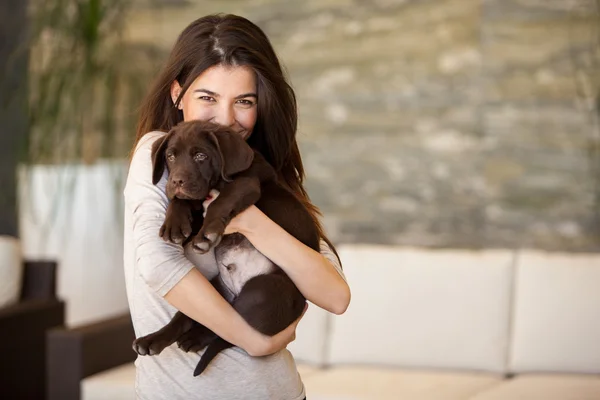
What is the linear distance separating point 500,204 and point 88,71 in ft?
7.28

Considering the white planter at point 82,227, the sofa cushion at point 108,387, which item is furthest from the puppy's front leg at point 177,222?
the white planter at point 82,227

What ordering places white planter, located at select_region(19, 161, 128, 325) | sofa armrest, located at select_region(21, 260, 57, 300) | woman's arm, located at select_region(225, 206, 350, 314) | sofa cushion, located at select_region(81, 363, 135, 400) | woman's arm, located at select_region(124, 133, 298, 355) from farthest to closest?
white planter, located at select_region(19, 161, 128, 325), sofa armrest, located at select_region(21, 260, 57, 300), sofa cushion, located at select_region(81, 363, 135, 400), woman's arm, located at select_region(225, 206, 350, 314), woman's arm, located at select_region(124, 133, 298, 355)

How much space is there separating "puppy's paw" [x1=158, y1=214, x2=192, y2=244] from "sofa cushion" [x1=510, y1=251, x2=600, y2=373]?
2.18 metres

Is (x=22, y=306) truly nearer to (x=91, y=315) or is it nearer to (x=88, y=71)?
(x=91, y=315)

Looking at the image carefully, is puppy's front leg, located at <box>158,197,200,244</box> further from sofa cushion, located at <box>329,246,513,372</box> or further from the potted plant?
the potted plant

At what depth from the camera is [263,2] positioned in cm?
481

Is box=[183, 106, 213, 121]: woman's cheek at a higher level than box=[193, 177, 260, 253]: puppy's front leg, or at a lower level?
higher

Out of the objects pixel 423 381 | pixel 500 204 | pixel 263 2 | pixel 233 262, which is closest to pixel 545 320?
pixel 423 381

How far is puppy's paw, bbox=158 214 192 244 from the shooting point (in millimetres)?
1570

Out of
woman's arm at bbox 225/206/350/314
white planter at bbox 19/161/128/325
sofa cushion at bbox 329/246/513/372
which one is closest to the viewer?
woman's arm at bbox 225/206/350/314

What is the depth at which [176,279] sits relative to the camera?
1.54 m

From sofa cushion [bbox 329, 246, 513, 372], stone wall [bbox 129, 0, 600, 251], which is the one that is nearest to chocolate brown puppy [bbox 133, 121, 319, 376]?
sofa cushion [bbox 329, 246, 513, 372]

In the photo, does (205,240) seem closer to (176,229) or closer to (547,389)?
(176,229)

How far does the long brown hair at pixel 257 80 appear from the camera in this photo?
1.79m
